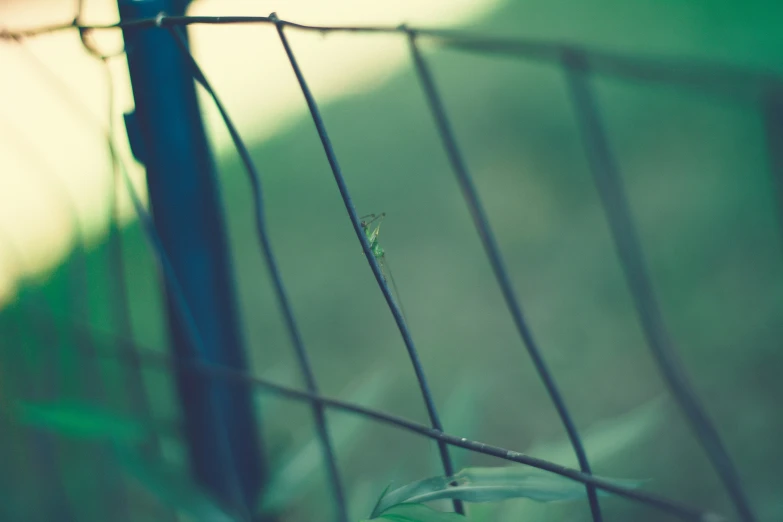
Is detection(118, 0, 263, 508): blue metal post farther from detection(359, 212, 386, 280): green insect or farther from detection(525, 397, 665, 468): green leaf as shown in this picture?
detection(525, 397, 665, 468): green leaf

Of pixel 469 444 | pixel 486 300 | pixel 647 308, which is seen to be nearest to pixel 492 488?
pixel 469 444

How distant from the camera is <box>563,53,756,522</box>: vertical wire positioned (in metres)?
0.31

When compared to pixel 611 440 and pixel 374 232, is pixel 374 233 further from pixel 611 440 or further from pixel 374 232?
pixel 611 440

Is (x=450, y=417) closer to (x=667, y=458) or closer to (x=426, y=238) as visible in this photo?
(x=667, y=458)

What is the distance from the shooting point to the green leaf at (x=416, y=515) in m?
0.35

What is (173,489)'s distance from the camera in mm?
687

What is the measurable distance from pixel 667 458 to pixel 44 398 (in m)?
0.97

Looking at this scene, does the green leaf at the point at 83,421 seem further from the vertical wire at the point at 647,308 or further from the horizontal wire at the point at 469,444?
the vertical wire at the point at 647,308

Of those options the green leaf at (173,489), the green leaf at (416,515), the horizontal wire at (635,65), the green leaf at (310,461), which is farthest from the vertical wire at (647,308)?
the green leaf at (173,489)

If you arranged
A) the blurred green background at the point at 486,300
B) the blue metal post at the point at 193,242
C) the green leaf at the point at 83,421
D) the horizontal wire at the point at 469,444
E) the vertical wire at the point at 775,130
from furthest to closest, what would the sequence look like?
the blurred green background at the point at 486,300, the green leaf at the point at 83,421, the blue metal post at the point at 193,242, the vertical wire at the point at 775,130, the horizontal wire at the point at 469,444

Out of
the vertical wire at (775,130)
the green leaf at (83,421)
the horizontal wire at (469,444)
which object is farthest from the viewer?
the green leaf at (83,421)

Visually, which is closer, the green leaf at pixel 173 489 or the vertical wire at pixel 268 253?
the vertical wire at pixel 268 253

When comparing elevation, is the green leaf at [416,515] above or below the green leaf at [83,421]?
below

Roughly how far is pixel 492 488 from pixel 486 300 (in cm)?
98
